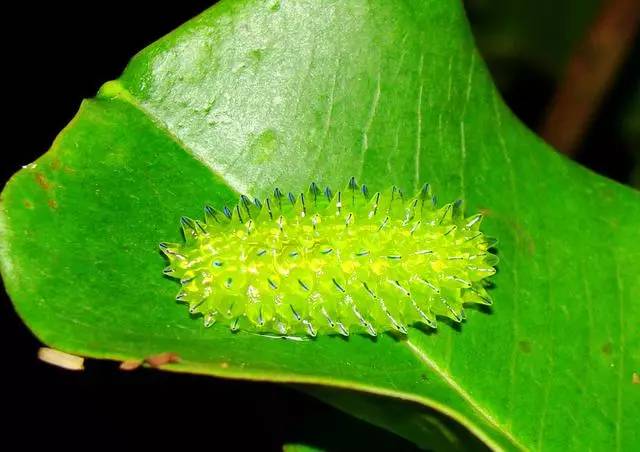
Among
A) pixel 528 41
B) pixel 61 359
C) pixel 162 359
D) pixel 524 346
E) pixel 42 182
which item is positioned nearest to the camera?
pixel 162 359

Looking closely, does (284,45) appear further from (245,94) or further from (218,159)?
(218,159)

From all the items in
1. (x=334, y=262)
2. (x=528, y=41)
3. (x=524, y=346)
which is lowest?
(x=524, y=346)

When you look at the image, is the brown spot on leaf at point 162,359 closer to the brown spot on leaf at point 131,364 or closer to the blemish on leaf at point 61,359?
the brown spot on leaf at point 131,364

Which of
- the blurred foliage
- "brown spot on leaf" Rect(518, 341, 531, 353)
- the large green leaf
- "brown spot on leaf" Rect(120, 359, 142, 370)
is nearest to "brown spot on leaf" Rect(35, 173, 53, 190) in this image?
the large green leaf

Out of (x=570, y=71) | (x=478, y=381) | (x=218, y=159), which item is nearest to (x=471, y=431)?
(x=478, y=381)

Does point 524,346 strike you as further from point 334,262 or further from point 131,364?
point 131,364

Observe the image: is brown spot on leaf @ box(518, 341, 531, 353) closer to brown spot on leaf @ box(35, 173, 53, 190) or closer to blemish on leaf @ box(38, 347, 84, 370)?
blemish on leaf @ box(38, 347, 84, 370)

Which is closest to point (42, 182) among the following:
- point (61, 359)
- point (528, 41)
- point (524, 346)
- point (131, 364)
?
point (61, 359)
